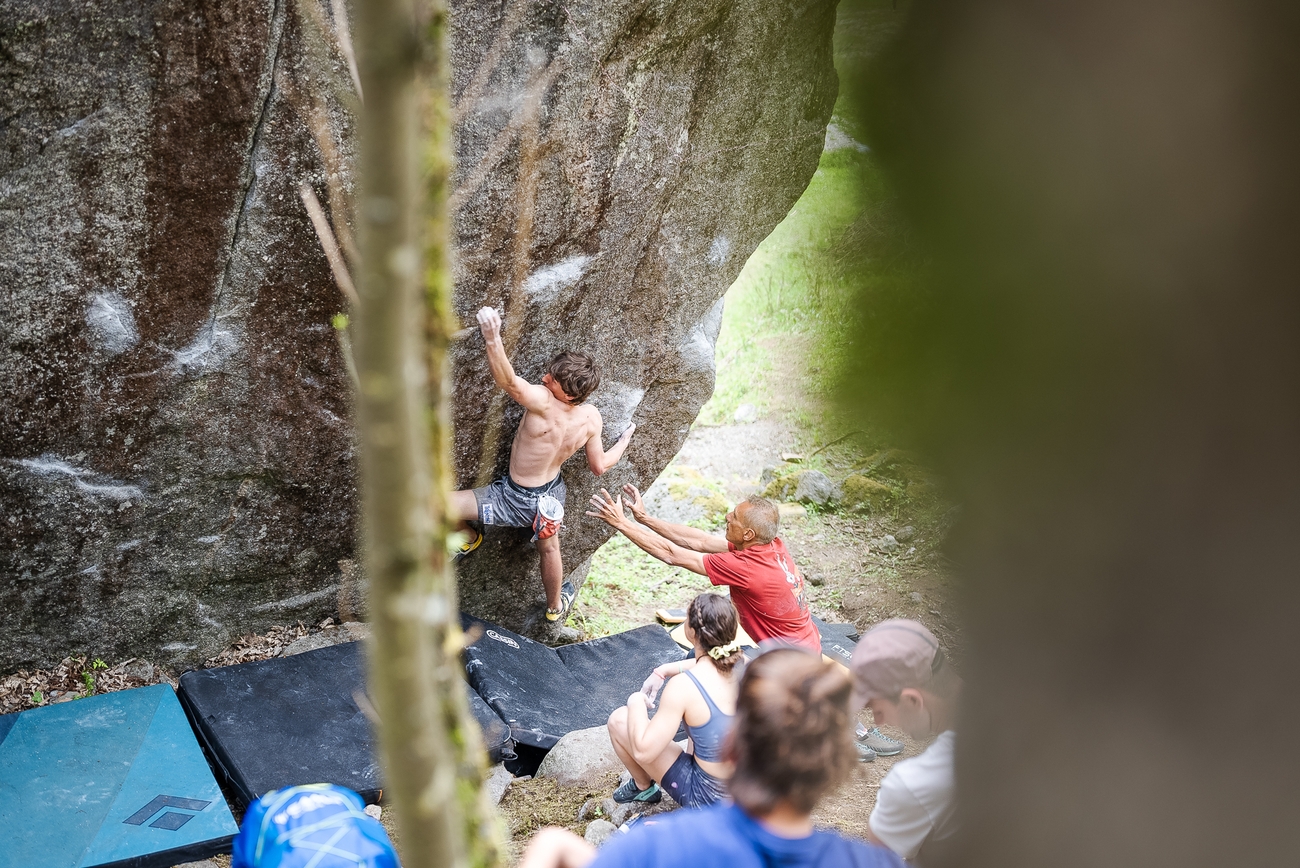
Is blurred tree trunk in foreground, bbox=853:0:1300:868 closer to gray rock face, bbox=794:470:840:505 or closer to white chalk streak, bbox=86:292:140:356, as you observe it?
white chalk streak, bbox=86:292:140:356

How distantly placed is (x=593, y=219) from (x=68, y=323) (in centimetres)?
250

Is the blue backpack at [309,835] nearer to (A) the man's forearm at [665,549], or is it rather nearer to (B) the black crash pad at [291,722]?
(B) the black crash pad at [291,722]

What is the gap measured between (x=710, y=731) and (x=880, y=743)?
7.15 feet

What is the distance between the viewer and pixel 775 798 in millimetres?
1657

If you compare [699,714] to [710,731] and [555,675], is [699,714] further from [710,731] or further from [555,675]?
[555,675]

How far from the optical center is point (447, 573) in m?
1.12

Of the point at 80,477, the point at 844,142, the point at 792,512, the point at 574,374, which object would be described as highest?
the point at 844,142

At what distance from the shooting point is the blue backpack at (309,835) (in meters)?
1.89

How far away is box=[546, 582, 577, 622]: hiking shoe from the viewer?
615 cm

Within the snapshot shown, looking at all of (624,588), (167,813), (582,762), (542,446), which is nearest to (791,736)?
(582,762)

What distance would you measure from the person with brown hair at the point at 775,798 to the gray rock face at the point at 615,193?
280 cm

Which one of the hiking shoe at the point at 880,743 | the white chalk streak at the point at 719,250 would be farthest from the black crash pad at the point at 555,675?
the white chalk streak at the point at 719,250

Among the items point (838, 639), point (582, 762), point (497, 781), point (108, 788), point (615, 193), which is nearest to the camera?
point (108, 788)

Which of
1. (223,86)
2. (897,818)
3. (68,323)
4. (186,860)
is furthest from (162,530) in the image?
(897,818)
